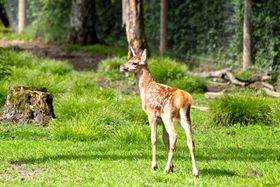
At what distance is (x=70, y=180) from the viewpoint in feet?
28.2

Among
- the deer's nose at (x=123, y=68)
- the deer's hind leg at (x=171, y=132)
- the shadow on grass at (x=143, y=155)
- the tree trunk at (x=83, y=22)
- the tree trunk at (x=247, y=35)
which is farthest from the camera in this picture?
the tree trunk at (x=83, y=22)

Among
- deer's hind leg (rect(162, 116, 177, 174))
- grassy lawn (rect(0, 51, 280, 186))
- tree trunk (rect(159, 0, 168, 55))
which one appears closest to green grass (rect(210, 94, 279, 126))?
grassy lawn (rect(0, 51, 280, 186))

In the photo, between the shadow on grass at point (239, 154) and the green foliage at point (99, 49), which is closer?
the shadow on grass at point (239, 154)

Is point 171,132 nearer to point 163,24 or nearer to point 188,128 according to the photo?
point 188,128

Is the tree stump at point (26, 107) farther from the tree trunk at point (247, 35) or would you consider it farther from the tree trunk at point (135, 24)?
the tree trunk at point (247, 35)

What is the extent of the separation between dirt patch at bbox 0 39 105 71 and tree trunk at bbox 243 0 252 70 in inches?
219

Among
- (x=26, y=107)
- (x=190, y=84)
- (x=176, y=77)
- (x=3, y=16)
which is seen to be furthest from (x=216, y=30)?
(x=3, y=16)

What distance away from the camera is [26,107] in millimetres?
13781

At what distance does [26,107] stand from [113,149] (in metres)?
3.21

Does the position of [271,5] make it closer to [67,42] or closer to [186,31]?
[186,31]

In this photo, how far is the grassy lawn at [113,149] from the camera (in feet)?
28.5

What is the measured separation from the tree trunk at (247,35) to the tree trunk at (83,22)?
9486mm

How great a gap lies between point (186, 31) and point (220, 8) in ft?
7.27

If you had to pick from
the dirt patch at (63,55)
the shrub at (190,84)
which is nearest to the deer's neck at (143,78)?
the shrub at (190,84)
